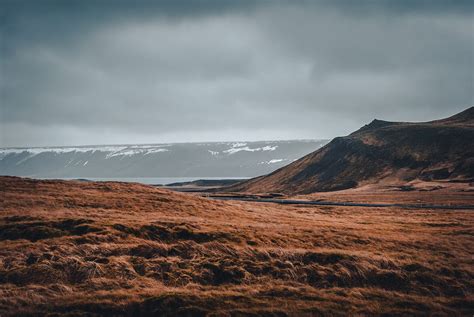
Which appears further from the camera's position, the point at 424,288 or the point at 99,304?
the point at 424,288

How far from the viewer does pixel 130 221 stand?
32.4 m

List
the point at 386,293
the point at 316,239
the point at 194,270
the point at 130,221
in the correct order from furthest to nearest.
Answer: the point at 130,221 → the point at 316,239 → the point at 194,270 → the point at 386,293

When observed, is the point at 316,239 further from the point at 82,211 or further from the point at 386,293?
the point at 82,211

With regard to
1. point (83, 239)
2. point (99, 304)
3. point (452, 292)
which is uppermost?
point (83, 239)

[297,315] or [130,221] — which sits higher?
[130,221]

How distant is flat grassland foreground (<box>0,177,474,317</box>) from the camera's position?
57.6 feet

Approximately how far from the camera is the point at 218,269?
22.3m

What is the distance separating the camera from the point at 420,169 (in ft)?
600

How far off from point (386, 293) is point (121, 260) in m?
16.7

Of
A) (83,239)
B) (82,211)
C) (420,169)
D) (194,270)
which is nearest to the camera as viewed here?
(194,270)

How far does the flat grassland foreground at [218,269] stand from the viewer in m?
17.6

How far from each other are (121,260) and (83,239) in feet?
19.1

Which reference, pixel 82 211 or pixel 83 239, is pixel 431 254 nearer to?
pixel 83 239

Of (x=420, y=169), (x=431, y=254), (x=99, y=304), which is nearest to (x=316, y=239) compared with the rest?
(x=431, y=254)
